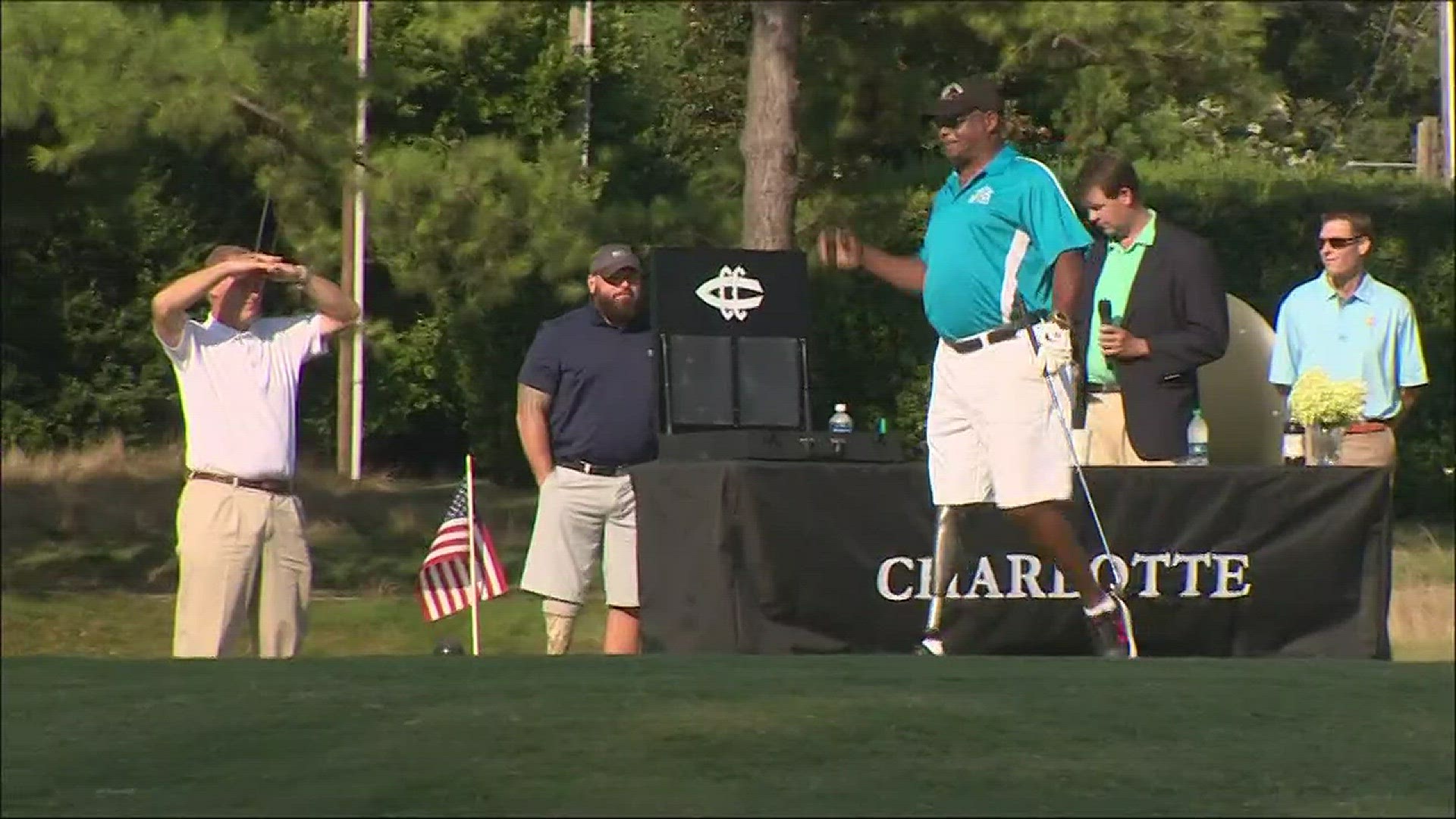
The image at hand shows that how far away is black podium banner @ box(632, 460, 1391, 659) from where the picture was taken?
9812 millimetres

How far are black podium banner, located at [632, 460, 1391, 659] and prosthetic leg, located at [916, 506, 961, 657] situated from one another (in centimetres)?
52

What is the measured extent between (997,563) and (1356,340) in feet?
5.96

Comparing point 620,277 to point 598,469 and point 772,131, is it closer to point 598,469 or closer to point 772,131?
point 598,469

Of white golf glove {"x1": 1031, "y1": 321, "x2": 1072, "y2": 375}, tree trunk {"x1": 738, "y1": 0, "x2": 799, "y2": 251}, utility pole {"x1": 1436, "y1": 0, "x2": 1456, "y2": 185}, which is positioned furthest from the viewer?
utility pole {"x1": 1436, "y1": 0, "x2": 1456, "y2": 185}

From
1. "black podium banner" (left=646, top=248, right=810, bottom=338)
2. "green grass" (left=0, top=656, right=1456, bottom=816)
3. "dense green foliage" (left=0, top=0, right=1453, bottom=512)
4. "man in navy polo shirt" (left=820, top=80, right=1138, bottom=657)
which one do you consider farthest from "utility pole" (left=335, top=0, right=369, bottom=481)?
"green grass" (left=0, top=656, right=1456, bottom=816)

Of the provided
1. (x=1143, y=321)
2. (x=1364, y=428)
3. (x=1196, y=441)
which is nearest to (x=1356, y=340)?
(x=1364, y=428)

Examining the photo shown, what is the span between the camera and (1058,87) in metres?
21.5

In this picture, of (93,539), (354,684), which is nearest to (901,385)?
(93,539)

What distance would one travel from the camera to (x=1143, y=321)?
10.5 meters

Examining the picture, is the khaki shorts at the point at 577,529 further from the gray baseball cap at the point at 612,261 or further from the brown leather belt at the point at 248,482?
the brown leather belt at the point at 248,482

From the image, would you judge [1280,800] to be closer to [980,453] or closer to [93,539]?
[980,453]

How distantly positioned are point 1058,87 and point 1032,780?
15.8 m

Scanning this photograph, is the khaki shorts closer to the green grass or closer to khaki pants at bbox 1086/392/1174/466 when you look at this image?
khaki pants at bbox 1086/392/1174/466

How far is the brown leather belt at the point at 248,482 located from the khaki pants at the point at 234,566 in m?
0.02
